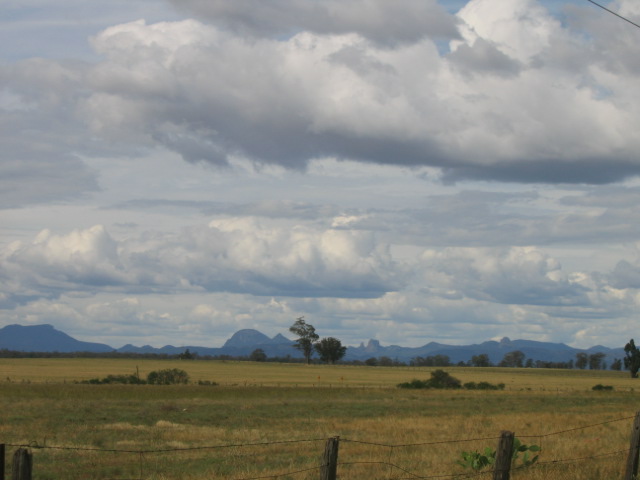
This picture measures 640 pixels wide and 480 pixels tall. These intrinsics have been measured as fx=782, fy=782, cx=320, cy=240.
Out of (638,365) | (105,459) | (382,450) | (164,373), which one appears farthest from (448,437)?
(638,365)

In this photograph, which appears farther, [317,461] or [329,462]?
[317,461]

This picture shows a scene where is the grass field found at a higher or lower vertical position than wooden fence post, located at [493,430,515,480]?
lower

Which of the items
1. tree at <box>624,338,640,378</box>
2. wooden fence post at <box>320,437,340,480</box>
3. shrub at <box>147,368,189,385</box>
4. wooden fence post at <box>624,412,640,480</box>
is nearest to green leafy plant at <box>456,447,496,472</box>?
wooden fence post at <box>624,412,640,480</box>

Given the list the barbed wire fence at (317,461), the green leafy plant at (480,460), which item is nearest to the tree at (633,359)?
the barbed wire fence at (317,461)

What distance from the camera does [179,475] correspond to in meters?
18.2

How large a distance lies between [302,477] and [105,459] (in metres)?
7.94

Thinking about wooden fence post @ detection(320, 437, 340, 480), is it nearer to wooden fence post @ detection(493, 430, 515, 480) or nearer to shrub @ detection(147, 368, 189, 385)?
wooden fence post @ detection(493, 430, 515, 480)

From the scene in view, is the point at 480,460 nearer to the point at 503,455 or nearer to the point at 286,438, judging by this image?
the point at 503,455

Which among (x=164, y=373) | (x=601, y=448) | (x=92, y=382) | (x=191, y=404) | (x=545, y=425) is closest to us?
(x=601, y=448)

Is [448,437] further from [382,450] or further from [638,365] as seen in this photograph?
[638,365]

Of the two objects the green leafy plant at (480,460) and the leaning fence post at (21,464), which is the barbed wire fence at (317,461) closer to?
the green leafy plant at (480,460)

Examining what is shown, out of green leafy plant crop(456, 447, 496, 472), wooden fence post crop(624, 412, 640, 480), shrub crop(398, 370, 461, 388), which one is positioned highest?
wooden fence post crop(624, 412, 640, 480)

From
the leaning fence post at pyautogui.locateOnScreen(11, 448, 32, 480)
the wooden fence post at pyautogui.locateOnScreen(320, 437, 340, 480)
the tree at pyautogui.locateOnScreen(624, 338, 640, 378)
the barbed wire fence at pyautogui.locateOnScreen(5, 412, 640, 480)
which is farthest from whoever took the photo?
the tree at pyautogui.locateOnScreen(624, 338, 640, 378)

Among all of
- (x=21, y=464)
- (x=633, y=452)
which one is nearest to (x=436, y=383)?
(x=633, y=452)
